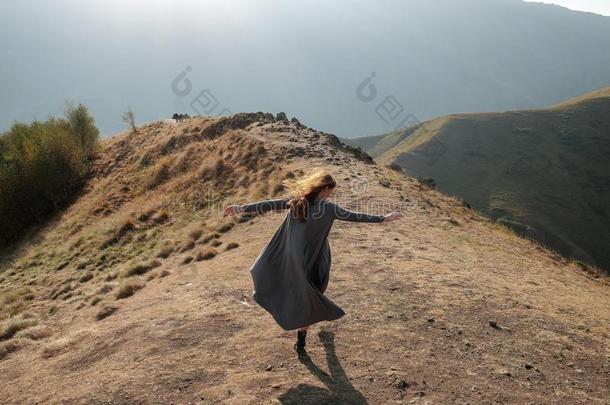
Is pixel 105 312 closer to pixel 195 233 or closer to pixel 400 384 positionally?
pixel 195 233

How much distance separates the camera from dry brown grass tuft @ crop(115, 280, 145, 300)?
12.1m

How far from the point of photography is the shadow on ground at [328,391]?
5.77m

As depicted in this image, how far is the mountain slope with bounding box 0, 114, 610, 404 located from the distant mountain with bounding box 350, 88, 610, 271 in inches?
1986

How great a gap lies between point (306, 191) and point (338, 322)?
2.92 meters

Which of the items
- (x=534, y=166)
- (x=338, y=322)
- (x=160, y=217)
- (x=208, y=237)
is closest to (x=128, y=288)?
(x=208, y=237)

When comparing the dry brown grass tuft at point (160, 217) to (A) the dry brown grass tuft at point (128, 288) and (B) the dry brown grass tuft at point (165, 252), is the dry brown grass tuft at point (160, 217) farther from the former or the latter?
(A) the dry brown grass tuft at point (128, 288)

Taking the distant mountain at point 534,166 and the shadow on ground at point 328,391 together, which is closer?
the shadow on ground at point 328,391

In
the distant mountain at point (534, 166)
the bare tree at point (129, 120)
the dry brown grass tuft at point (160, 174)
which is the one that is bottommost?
the distant mountain at point (534, 166)

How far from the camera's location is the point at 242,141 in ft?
88.5

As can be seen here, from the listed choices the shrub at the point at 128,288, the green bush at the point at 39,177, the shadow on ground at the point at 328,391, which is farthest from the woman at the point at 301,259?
the green bush at the point at 39,177

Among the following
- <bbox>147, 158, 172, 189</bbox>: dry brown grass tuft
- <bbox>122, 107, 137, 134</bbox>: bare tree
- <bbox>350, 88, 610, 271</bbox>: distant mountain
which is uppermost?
<bbox>122, 107, 137, 134</bbox>: bare tree

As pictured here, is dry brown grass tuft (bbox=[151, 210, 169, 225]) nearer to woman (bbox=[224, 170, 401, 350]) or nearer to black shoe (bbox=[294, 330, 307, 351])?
black shoe (bbox=[294, 330, 307, 351])

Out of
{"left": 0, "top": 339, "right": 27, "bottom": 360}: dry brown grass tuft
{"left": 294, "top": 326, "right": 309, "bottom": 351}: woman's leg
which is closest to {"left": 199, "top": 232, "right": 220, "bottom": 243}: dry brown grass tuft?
{"left": 0, "top": 339, "right": 27, "bottom": 360}: dry brown grass tuft

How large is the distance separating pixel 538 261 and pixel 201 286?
10266 mm
